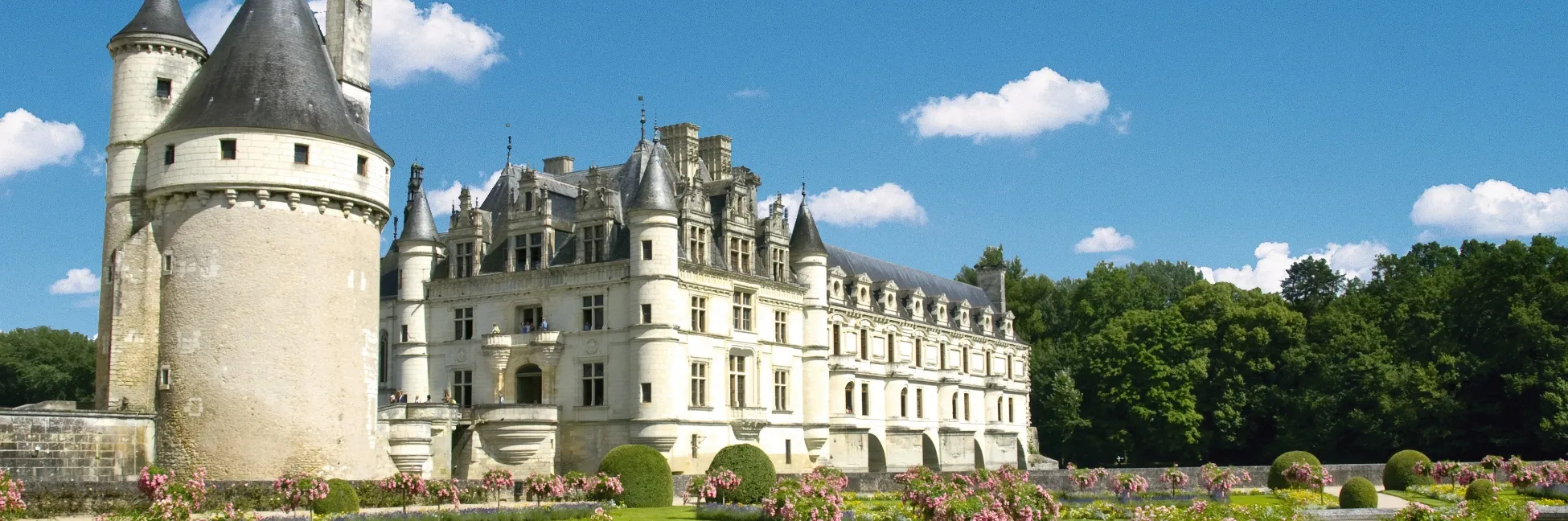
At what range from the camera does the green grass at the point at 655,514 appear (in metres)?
22.6

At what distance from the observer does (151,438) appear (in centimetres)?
2698

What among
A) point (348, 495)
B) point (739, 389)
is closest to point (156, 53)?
point (348, 495)

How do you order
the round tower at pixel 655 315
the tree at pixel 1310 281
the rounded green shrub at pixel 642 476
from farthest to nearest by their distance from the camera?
1. the tree at pixel 1310 281
2. the round tower at pixel 655 315
3. the rounded green shrub at pixel 642 476

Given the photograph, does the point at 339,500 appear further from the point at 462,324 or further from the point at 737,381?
the point at 737,381

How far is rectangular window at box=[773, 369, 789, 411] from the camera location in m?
42.8

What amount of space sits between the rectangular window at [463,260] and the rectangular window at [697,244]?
21.0 ft

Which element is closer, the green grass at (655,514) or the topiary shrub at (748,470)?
the green grass at (655,514)

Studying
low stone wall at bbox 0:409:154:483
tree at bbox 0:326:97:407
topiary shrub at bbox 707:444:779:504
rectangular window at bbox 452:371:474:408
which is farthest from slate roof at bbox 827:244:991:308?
tree at bbox 0:326:97:407

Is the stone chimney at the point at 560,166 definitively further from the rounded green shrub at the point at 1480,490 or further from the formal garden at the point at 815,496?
the rounded green shrub at the point at 1480,490

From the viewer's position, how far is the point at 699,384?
39.3 meters

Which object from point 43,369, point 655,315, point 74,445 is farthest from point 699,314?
point 43,369

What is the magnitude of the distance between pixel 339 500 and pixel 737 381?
18389mm

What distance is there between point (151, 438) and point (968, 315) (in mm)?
36594

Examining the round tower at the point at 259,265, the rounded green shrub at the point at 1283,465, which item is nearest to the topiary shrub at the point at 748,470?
the round tower at the point at 259,265
